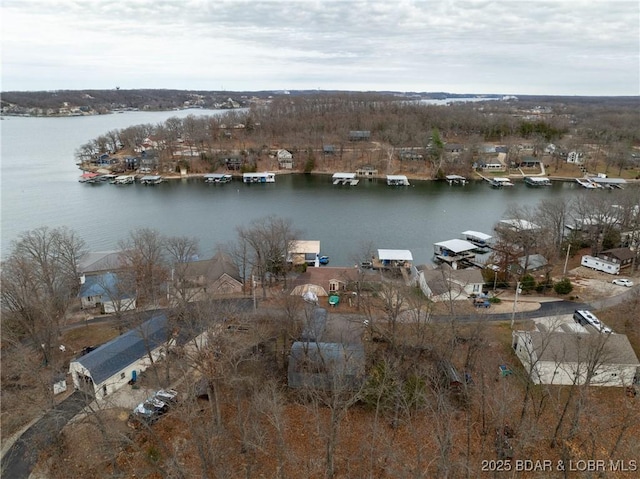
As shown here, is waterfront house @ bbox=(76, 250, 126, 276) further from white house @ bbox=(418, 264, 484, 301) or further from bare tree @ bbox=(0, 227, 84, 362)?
white house @ bbox=(418, 264, 484, 301)

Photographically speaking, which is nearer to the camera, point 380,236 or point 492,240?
point 492,240

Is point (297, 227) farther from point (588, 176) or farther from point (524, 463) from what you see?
point (588, 176)

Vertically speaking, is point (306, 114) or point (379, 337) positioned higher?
point (306, 114)

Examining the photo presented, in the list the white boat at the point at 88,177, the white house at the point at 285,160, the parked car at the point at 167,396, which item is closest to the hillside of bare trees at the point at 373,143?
the white house at the point at 285,160

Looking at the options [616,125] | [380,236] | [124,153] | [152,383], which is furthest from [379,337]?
[616,125]

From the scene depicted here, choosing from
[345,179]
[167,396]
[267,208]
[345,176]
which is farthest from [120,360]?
[345,176]

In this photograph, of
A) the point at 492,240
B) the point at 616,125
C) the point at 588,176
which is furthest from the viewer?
the point at 616,125

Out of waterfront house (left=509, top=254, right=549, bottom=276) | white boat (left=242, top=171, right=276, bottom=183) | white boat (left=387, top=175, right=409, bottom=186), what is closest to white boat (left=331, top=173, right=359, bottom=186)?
white boat (left=387, top=175, right=409, bottom=186)
